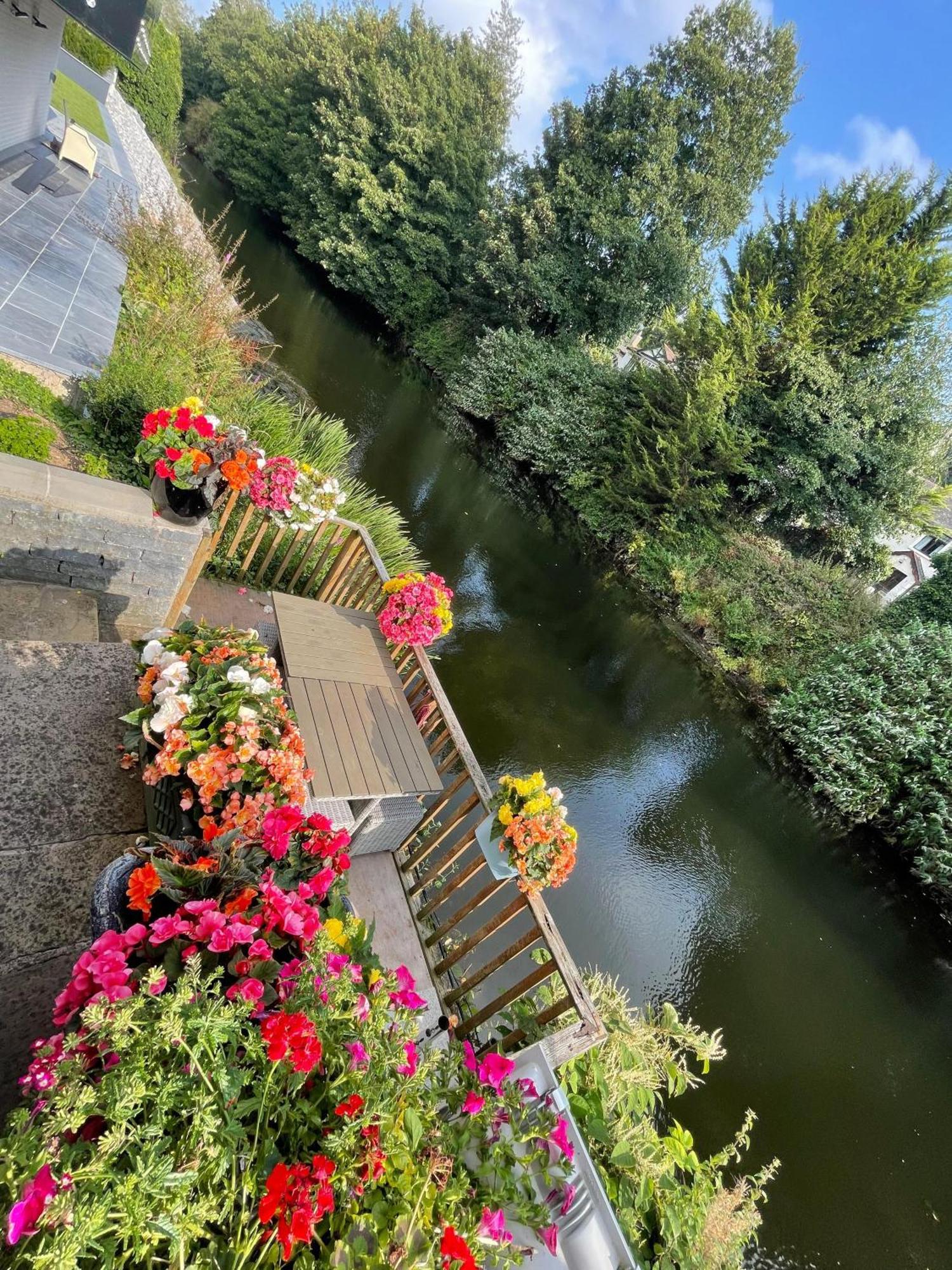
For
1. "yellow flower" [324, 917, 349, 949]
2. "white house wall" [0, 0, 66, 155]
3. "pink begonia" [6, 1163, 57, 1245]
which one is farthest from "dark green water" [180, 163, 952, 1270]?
"pink begonia" [6, 1163, 57, 1245]

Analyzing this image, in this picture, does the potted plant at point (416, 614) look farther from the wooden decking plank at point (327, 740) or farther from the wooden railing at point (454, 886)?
the wooden decking plank at point (327, 740)

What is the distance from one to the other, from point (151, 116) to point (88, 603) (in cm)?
2194

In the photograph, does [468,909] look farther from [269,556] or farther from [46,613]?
[269,556]

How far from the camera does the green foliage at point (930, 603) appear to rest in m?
10.9

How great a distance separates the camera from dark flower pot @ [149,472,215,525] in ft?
9.12

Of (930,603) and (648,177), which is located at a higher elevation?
(648,177)

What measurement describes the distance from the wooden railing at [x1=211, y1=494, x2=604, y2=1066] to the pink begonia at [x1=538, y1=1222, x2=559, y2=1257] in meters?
0.68

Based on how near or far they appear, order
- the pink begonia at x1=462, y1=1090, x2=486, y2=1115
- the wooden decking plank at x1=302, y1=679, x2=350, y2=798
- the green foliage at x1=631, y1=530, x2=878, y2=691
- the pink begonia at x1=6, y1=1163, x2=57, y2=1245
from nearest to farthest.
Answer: the pink begonia at x1=6, y1=1163, x2=57, y2=1245 < the pink begonia at x1=462, y1=1090, x2=486, y2=1115 < the wooden decking plank at x1=302, y1=679, x2=350, y2=798 < the green foliage at x1=631, y1=530, x2=878, y2=691

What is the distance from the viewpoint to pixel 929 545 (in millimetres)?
17625

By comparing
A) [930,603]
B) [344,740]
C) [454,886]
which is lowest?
[454,886]

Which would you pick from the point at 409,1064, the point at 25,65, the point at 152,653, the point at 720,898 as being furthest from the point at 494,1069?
the point at 25,65

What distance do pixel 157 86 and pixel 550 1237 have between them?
2493 cm

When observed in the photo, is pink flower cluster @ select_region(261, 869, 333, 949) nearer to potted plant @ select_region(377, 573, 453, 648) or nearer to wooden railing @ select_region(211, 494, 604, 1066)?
wooden railing @ select_region(211, 494, 604, 1066)

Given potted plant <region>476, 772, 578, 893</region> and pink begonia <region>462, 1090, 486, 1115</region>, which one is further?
potted plant <region>476, 772, 578, 893</region>
